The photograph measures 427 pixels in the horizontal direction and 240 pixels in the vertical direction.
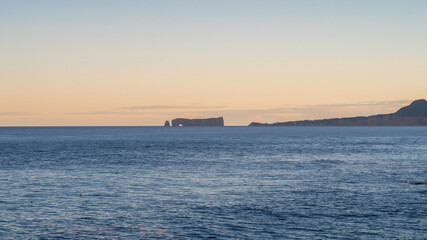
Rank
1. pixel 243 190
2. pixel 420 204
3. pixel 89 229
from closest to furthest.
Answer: pixel 89 229 < pixel 420 204 < pixel 243 190

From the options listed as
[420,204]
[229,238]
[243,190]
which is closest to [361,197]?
[420,204]

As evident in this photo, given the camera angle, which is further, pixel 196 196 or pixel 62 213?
pixel 196 196

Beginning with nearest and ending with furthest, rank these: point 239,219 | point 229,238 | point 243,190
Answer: point 229,238, point 239,219, point 243,190

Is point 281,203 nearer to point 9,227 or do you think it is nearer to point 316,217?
point 316,217

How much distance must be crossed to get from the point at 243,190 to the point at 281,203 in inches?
340

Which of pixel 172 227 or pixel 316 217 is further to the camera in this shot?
pixel 316 217

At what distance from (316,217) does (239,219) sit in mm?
5992

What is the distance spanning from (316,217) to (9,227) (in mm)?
22649

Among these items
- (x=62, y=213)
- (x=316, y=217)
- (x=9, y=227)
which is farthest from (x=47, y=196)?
(x=316, y=217)

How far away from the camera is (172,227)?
32000 mm

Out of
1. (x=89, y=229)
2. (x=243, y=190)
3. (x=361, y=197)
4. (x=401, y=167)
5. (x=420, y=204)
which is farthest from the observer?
(x=401, y=167)

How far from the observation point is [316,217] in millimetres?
34750

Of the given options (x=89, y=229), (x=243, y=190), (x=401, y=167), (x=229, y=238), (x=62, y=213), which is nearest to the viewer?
(x=229, y=238)

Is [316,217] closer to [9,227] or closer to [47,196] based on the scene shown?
[9,227]
